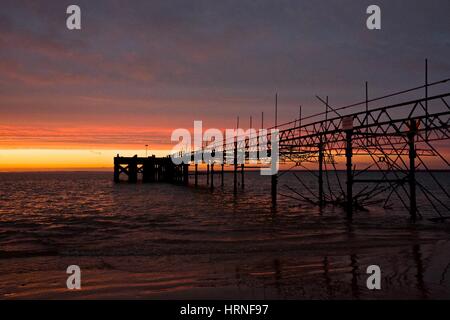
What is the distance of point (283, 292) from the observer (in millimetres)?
7500

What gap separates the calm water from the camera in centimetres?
774

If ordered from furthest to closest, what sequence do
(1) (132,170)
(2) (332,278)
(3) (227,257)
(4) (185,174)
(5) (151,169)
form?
1. (5) (151,169)
2. (1) (132,170)
3. (4) (185,174)
4. (3) (227,257)
5. (2) (332,278)

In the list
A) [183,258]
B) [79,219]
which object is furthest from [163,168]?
[183,258]

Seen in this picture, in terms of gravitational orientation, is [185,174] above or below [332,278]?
above

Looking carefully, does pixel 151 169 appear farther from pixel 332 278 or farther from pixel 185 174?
pixel 332 278

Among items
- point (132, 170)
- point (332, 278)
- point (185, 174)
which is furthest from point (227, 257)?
point (132, 170)

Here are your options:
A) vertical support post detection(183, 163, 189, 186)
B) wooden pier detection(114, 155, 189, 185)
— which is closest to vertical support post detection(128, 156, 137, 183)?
wooden pier detection(114, 155, 189, 185)

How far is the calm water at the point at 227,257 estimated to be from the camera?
7.74 m

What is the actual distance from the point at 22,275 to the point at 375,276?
800cm

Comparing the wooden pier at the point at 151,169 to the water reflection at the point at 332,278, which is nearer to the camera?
the water reflection at the point at 332,278

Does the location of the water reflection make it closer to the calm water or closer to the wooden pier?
the calm water

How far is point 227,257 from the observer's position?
11.0 m

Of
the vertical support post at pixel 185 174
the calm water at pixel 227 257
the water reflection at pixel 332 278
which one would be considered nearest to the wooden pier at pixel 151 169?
the vertical support post at pixel 185 174

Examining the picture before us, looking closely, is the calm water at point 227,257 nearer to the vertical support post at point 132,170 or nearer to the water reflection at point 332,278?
the water reflection at point 332,278
